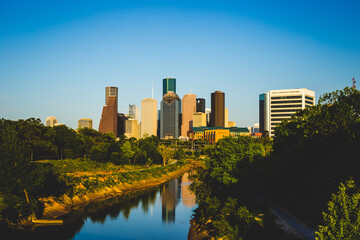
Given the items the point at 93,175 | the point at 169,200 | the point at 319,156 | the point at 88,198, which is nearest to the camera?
the point at 319,156

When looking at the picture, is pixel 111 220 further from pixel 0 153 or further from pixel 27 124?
pixel 27 124

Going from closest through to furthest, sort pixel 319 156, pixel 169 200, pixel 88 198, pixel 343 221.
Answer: pixel 343 221
pixel 319 156
pixel 88 198
pixel 169 200

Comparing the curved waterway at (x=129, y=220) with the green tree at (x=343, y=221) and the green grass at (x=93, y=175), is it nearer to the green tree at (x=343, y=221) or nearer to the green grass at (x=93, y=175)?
the green grass at (x=93, y=175)

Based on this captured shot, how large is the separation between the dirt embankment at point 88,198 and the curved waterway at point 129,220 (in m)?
2.28

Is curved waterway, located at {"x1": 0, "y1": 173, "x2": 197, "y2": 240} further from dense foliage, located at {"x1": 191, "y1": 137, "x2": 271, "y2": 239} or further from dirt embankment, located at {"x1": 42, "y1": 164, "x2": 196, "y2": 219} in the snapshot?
dense foliage, located at {"x1": 191, "y1": 137, "x2": 271, "y2": 239}

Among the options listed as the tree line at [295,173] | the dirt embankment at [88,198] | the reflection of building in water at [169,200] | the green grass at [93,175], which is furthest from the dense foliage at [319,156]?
the green grass at [93,175]

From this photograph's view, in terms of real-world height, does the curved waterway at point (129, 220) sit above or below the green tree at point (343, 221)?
below

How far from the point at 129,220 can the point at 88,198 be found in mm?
16706

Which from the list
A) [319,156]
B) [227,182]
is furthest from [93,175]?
[319,156]

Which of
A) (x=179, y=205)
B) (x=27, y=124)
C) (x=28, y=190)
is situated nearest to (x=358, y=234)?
(x=28, y=190)

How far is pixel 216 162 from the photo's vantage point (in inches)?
2377

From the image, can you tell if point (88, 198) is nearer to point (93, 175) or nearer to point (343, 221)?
point (93, 175)

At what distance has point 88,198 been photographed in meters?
74.7

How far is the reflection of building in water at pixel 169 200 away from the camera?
215 ft
